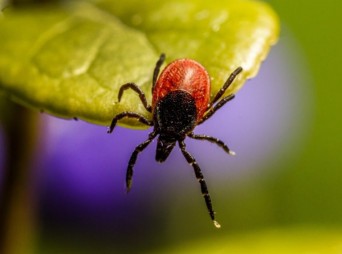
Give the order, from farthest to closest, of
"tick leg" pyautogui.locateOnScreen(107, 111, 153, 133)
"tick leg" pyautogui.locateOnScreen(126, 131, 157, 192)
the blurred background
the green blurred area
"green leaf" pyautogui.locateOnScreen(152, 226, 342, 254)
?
the green blurred area
the blurred background
"green leaf" pyautogui.locateOnScreen(152, 226, 342, 254)
"tick leg" pyautogui.locateOnScreen(126, 131, 157, 192)
"tick leg" pyautogui.locateOnScreen(107, 111, 153, 133)

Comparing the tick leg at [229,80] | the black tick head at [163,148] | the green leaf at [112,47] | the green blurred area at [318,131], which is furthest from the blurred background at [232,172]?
the tick leg at [229,80]

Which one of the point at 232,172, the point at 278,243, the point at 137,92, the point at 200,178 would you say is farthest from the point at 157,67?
the point at 232,172

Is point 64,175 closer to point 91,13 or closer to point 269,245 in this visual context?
point 269,245

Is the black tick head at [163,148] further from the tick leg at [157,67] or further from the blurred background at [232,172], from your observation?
the blurred background at [232,172]

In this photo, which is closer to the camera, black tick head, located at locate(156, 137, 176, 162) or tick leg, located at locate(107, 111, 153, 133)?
tick leg, located at locate(107, 111, 153, 133)

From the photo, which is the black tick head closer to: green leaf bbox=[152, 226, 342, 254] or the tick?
the tick

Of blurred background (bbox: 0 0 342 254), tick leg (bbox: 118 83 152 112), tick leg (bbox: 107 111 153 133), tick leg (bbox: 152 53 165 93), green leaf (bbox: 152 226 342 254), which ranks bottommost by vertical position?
tick leg (bbox: 107 111 153 133)

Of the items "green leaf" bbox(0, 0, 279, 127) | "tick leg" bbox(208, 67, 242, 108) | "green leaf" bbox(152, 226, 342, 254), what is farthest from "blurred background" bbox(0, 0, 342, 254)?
"tick leg" bbox(208, 67, 242, 108)

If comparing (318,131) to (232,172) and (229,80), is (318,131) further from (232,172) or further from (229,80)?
(229,80)
